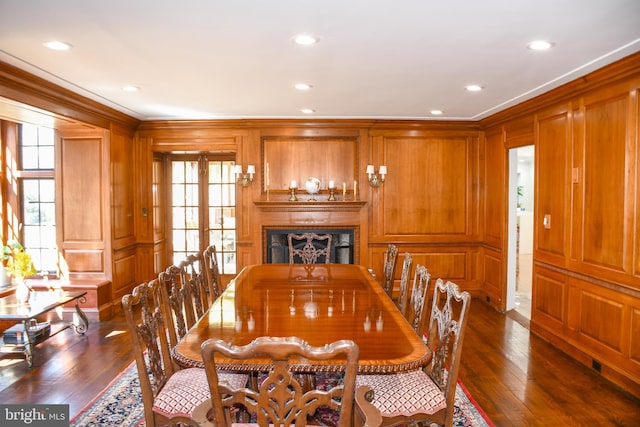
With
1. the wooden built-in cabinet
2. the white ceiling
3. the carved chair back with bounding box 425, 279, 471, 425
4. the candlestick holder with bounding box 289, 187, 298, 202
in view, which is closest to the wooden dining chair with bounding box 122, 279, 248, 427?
the carved chair back with bounding box 425, 279, 471, 425

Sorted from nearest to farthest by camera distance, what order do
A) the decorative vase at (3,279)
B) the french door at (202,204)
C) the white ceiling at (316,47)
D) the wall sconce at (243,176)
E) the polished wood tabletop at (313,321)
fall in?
the polished wood tabletop at (313,321), the white ceiling at (316,47), the decorative vase at (3,279), the wall sconce at (243,176), the french door at (202,204)

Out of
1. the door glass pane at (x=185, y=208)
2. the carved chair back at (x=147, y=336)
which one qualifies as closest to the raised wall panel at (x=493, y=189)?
the door glass pane at (x=185, y=208)

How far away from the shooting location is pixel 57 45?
3.00 meters

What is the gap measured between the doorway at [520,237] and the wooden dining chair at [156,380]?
4.25 metres

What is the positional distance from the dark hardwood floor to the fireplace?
201cm

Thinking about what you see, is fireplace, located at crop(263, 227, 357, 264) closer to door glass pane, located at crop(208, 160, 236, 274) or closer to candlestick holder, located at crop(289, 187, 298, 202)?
candlestick holder, located at crop(289, 187, 298, 202)

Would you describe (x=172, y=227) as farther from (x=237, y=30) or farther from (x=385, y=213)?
(x=237, y=30)

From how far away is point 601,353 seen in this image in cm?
367

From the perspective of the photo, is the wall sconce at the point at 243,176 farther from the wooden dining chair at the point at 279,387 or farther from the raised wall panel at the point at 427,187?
the wooden dining chair at the point at 279,387

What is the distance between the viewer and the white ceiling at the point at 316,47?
2418 millimetres

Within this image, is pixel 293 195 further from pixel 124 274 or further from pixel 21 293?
pixel 21 293

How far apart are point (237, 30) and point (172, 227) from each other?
15.4 feet

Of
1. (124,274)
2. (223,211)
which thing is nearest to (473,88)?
(223,211)

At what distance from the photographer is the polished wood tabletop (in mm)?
1942
